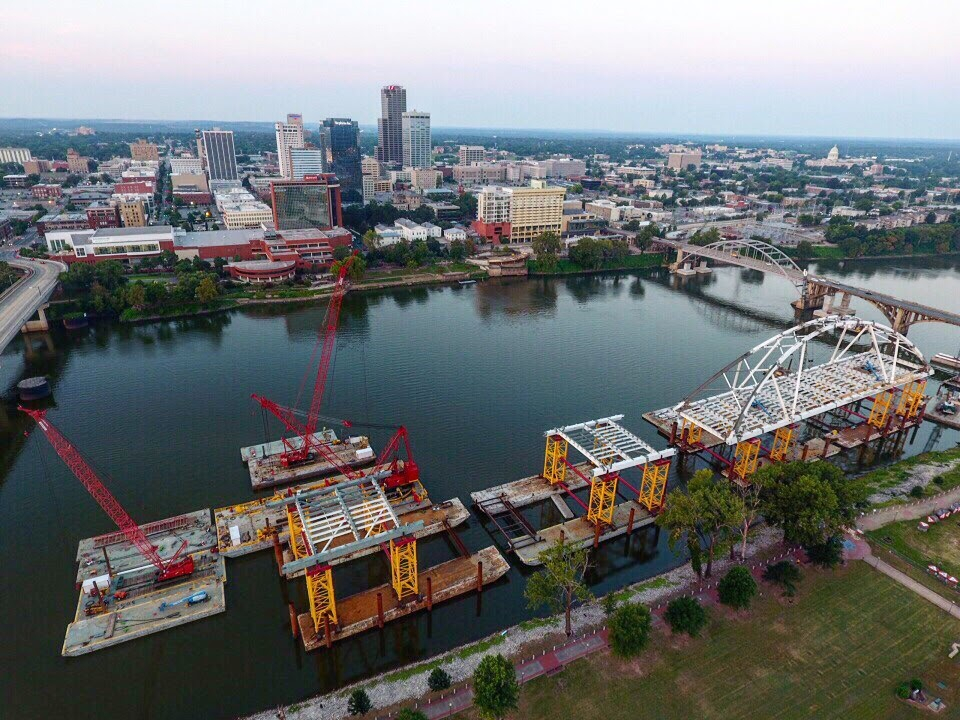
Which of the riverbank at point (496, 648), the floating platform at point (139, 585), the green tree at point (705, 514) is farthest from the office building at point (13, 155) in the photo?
the green tree at point (705, 514)

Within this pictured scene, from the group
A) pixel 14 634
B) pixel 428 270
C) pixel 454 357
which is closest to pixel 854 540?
pixel 454 357

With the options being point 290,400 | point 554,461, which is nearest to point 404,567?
point 554,461

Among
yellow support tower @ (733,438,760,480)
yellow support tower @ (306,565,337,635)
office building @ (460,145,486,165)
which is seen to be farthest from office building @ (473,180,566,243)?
office building @ (460,145,486,165)

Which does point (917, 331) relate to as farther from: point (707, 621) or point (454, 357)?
point (707, 621)

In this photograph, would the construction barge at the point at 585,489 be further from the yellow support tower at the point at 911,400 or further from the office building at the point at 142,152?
the office building at the point at 142,152

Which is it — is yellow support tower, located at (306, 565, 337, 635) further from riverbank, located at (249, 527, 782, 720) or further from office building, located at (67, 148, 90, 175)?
office building, located at (67, 148, 90, 175)

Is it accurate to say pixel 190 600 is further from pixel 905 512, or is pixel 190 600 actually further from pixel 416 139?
pixel 416 139
